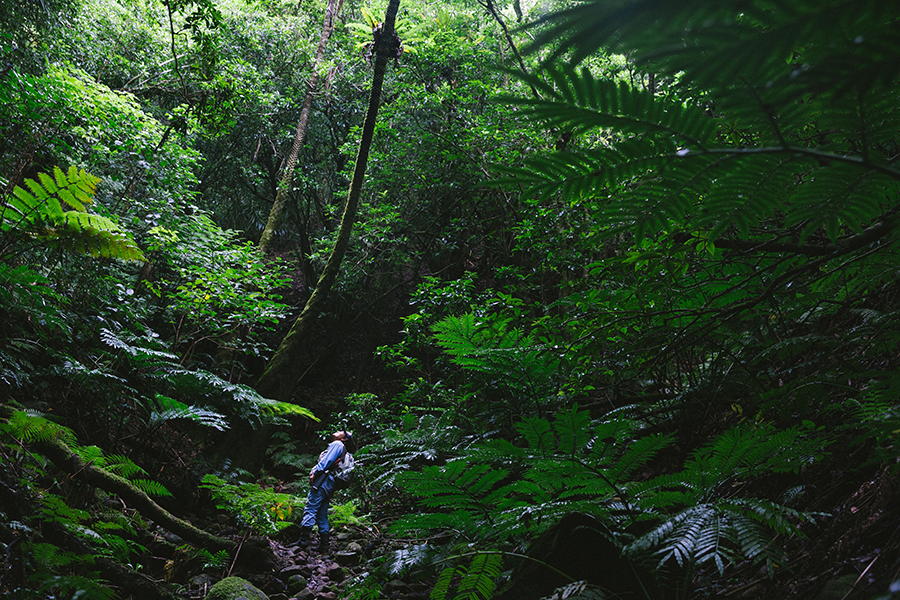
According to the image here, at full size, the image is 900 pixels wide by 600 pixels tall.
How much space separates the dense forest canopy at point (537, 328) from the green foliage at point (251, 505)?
0.05 metres

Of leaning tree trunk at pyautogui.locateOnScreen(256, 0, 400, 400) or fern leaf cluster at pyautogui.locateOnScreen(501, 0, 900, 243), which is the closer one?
fern leaf cluster at pyautogui.locateOnScreen(501, 0, 900, 243)

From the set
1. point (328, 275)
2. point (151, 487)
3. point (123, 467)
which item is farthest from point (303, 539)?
point (328, 275)

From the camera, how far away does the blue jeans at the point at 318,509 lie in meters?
5.36

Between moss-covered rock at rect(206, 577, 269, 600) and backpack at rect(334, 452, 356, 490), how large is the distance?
2360 millimetres

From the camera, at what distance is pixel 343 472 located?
5.87 meters

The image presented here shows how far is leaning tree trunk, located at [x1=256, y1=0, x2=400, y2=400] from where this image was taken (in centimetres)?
742

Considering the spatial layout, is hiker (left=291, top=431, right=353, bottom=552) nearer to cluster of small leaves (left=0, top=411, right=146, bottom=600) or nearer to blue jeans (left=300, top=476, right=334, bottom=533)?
blue jeans (left=300, top=476, right=334, bottom=533)

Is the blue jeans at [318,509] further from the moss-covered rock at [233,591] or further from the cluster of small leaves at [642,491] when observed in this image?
the cluster of small leaves at [642,491]

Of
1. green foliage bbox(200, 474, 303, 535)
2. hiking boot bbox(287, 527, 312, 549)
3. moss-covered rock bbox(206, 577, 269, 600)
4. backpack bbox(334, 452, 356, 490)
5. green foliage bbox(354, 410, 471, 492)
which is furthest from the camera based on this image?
backpack bbox(334, 452, 356, 490)

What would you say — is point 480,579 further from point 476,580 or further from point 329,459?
point 329,459

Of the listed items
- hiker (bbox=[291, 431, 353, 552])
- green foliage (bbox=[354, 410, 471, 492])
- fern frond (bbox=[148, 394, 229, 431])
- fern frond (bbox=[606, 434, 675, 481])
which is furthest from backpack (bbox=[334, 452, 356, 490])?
fern frond (bbox=[606, 434, 675, 481])

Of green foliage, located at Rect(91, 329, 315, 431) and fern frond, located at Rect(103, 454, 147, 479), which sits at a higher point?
green foliage, located at Rect(91, 329, 315, 431)

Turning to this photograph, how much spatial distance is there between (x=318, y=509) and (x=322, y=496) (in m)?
0.15

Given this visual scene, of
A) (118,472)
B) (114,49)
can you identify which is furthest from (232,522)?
(114,49)
